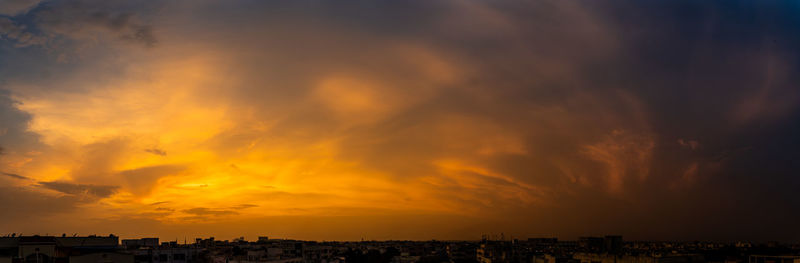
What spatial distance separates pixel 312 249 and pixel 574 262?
5742 cm

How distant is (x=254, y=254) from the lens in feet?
278

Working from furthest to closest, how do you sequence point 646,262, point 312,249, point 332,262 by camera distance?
point 312,249
point 332,262
point 646,262

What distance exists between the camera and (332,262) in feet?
264

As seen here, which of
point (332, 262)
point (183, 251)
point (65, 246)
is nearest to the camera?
point (65, 246)

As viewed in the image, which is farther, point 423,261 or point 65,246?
point 423,261

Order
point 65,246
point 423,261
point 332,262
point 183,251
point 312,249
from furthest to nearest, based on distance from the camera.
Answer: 1. point 312,249
2. point 423,261
3. point 332,262
4. point 183,251
5. point 65,246

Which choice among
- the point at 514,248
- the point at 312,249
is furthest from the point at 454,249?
the point at 312,249

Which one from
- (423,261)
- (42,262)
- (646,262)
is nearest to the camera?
(42,262)

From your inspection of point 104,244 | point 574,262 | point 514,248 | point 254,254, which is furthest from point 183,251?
point 514,248

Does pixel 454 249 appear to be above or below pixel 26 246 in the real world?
below

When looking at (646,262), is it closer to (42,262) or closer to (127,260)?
(127,260)

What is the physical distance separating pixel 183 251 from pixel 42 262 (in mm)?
16148

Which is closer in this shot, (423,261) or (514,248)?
(423,261)

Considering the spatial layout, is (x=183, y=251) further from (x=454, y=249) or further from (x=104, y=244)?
(x=454, y=249)
